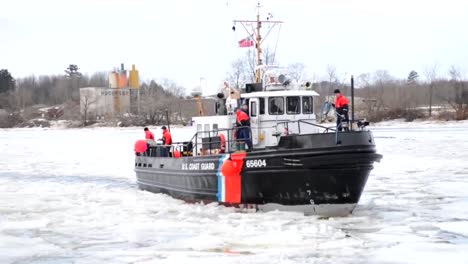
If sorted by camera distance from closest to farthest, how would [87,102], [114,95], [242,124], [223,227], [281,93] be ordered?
1. [223,227]
2. [242,124]
3. [281,93]
4. [87,102]
5. [114,95]

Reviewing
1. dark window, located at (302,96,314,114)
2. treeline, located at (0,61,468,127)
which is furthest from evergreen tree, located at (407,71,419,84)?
dark window, located at (302,96,314,114)

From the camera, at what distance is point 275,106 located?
48.6 feet

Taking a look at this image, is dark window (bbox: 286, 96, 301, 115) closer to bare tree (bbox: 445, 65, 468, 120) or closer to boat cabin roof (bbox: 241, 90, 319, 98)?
boat cabin roof (bbox: 241, 90, 319, 98)

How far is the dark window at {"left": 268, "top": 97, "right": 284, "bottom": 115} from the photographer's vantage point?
14.8 meters

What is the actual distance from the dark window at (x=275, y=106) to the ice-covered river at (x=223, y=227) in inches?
97.9

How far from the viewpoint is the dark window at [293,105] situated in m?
14.8

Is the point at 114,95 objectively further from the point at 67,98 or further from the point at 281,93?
the point at 281,93

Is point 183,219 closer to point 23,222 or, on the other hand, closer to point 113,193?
point 23,222

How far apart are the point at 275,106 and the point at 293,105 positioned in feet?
1.30

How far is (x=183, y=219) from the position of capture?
43.4ft

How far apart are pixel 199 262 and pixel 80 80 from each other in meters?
117

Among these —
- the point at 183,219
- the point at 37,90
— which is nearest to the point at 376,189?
the point at 183,219

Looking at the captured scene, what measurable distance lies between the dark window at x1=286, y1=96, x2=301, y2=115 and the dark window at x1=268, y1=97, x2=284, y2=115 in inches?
5.2

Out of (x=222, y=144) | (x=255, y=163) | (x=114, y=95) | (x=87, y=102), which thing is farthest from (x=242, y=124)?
(x=114, y=95)
